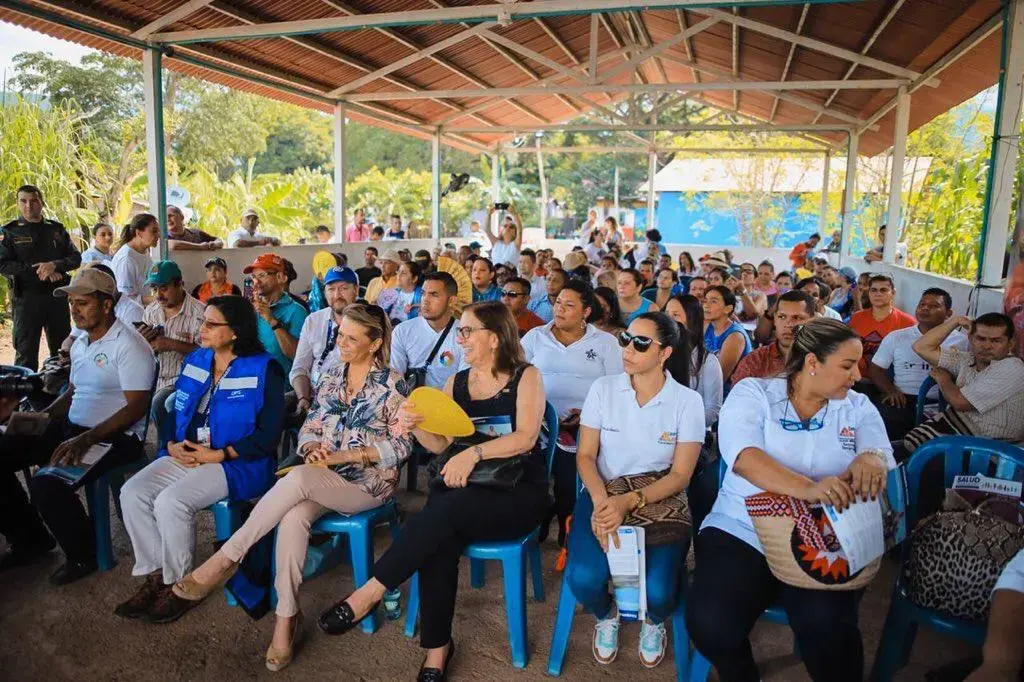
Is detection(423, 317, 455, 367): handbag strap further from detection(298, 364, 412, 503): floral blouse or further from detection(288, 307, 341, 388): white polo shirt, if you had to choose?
detection(298, 364, 412, 503): floral blouse

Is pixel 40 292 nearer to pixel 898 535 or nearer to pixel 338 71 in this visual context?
pixel 338 71

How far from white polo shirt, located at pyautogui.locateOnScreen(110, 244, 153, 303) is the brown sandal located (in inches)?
144

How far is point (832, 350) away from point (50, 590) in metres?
3.20

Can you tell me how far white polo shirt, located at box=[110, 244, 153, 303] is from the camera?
5.73m

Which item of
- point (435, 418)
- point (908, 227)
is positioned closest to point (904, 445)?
point (435, 418)

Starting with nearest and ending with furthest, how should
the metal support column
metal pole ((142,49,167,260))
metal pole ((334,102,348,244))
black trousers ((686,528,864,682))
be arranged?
black trousers ((686,528,864,682)), the metal support column, metal pole ((142,49,167,260)), metal pole ((334,102,348,244))

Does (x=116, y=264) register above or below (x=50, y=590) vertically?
above

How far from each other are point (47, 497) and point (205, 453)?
A: 79 centimetres

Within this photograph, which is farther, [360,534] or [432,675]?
[360,534]

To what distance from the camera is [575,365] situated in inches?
140

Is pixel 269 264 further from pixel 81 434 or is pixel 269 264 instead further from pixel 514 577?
pixel 514 577

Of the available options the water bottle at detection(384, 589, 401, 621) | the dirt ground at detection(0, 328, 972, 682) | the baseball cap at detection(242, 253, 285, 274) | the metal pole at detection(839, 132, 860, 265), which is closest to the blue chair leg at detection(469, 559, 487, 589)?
the dirt ground at detection(0, 328, 972, 682)

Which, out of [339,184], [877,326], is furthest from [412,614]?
[339,184]

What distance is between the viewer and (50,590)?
3.04 meters
